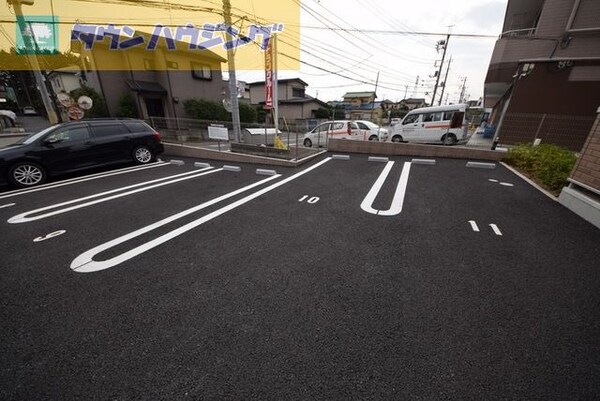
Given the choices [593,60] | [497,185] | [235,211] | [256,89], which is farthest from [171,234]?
[256,89]

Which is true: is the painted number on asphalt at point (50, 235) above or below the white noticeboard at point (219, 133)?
below

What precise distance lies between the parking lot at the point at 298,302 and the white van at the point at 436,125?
25.6ft

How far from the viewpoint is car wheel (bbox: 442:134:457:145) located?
1078cm

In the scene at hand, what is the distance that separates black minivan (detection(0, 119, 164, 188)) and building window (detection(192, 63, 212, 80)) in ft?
40.4

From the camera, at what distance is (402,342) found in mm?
1713

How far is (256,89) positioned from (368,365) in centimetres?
3636

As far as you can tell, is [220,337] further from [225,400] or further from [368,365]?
[368,365]

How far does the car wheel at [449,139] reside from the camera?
10.8 m

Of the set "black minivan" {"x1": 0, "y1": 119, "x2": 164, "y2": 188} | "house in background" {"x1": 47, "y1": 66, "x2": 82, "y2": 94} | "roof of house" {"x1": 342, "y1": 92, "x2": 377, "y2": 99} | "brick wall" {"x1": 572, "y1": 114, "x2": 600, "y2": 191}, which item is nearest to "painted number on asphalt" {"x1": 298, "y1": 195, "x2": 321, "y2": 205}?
"brick wall" {"x1": 572, "y1": 114, "x2": 600, "y2": 191}

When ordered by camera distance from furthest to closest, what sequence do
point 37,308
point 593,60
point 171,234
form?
point 593,60, point 171,234, point 37,308

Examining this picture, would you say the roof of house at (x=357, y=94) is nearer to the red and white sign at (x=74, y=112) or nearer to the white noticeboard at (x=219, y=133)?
the white noticeboard at (x=219, y=133)

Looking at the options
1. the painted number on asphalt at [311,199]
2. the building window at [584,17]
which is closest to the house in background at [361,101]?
the building window at [584,17]

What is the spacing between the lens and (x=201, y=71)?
17.3 m

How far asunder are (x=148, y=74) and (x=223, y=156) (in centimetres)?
1297
